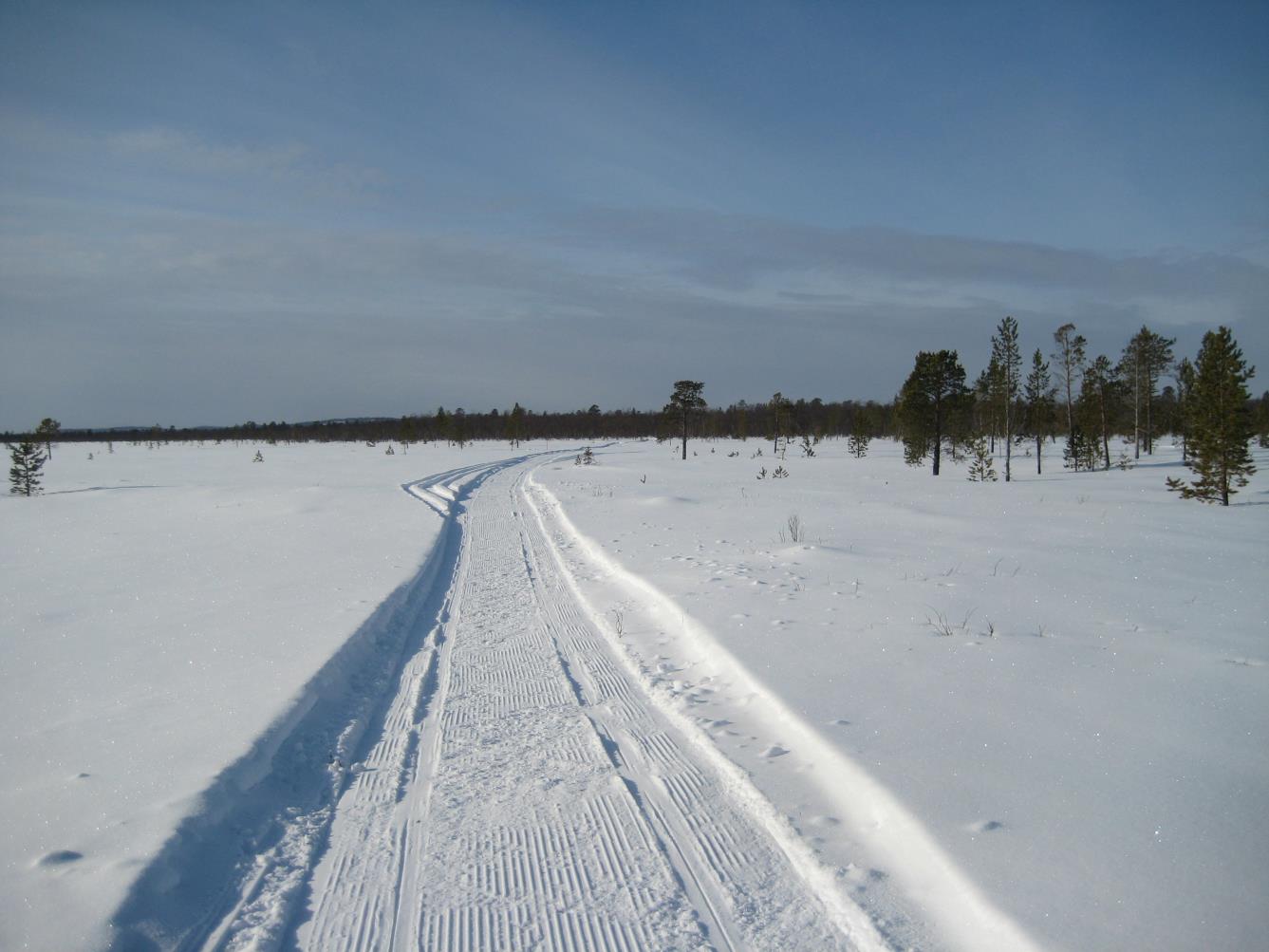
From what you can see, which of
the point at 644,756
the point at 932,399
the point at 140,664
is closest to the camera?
the point at 644,756

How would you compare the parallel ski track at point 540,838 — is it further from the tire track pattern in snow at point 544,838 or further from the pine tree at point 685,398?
the pine tree at point 685,398

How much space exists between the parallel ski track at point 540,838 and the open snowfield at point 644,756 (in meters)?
0.02

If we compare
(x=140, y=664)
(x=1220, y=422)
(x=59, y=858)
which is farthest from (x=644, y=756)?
(x=1220, y=422)

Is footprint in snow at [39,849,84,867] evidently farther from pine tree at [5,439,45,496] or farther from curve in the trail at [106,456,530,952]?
pine tree at [5,439,45,496]

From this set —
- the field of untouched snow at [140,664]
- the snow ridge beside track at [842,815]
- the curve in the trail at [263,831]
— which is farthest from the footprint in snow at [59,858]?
the snow ridge beside track at [842,815]

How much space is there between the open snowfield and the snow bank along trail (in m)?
0.02

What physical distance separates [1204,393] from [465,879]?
2807cm

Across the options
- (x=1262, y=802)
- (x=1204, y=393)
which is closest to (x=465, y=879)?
(x=1262, y=802)

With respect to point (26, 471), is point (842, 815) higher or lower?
lower

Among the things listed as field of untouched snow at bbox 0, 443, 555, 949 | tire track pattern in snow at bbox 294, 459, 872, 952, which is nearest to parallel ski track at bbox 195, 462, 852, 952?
tire track pattern in snow at bbox 294, 459, 872, 952

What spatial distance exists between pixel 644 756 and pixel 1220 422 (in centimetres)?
2629

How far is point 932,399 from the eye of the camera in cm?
3722

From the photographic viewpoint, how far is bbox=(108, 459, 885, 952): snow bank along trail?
114 inches

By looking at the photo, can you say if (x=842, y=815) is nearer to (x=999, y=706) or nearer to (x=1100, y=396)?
(x=999, y=706)
